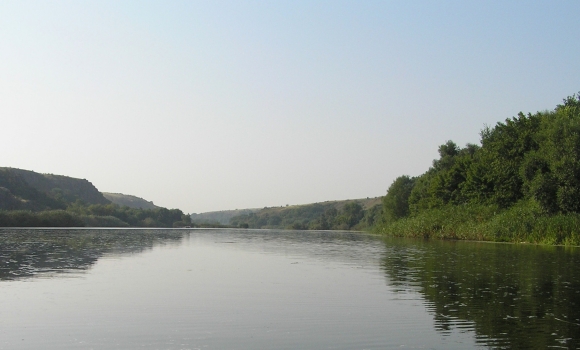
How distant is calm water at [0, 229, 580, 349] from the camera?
41.1 ft

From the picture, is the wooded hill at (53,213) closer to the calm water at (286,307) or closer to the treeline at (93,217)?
the treeline at (93,217)

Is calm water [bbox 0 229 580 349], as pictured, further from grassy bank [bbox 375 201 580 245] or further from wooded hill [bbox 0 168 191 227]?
wooded hill [bbox 0 168 191 227]

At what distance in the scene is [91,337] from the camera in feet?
41.4

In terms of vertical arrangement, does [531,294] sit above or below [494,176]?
below

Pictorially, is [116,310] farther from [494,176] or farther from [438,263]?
[494,176]

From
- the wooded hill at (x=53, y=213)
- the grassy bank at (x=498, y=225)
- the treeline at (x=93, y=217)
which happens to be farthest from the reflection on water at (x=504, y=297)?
the wooded hill at (x=53, y=213)

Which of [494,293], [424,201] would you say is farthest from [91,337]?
[424,201]

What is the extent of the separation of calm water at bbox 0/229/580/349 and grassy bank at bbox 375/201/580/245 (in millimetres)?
26285

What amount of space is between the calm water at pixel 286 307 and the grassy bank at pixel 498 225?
2628 centimetres

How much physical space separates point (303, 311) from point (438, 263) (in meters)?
18.1

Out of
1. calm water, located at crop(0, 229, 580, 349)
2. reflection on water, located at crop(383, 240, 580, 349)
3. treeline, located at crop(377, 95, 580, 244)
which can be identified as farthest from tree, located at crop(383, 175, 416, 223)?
calm water, located at crop(0, 229, 580, 349)

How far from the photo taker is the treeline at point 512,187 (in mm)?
56438

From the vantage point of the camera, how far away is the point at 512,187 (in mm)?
73375

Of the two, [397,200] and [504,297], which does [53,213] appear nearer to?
[397,200]
